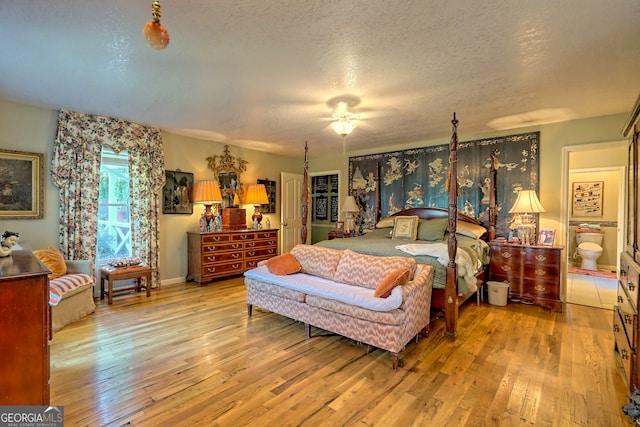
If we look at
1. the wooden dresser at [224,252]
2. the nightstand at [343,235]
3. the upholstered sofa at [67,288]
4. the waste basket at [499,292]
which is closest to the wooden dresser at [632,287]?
the waste basket at [499,292]

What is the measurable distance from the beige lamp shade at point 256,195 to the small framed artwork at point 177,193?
40.2 inches

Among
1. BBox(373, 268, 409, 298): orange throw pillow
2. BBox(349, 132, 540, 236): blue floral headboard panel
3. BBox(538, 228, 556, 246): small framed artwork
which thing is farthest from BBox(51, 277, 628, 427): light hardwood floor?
BBox(349, 132, 540, 236): blue floral headboard panel

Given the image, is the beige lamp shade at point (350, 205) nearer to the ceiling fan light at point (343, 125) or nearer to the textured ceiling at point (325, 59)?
the textured ceiling at point (325, 59)

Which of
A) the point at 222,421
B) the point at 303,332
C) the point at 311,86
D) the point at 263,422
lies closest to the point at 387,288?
the point at 303,332

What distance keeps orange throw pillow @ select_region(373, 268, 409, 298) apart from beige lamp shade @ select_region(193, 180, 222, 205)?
3.41 m

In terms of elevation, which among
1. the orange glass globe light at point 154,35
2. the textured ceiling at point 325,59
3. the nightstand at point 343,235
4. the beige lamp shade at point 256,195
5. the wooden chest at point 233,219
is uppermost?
the textured ceiling at point 325,59

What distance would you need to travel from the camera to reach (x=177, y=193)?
4.94 metres

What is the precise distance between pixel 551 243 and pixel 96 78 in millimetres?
5498

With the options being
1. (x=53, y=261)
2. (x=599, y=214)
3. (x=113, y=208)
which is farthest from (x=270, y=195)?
(x=599, y=214)

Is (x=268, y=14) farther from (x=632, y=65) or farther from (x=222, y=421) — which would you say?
(x=632, y=65)

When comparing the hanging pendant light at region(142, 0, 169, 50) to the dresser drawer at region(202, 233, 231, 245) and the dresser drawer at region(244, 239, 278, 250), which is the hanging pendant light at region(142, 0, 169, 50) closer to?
the dresser drawer at region(202, 233, 231, 245)

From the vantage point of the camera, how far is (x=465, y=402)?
1.95 metres

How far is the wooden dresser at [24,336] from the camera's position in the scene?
1.34 meters

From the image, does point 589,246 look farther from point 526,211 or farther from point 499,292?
point 499,292
